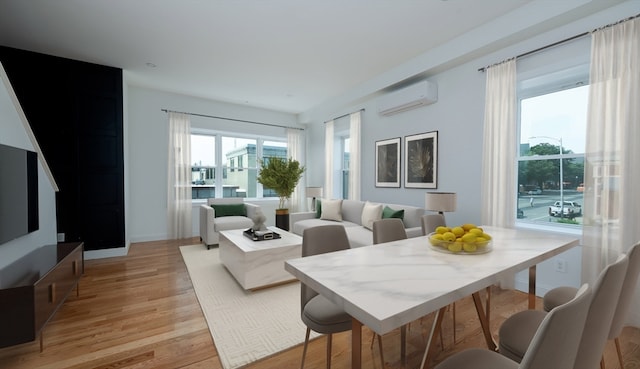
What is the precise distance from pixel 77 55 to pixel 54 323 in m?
3.39

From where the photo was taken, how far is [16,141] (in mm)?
2359

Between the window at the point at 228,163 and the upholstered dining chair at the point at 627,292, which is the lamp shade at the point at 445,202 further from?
the window at the point at 228,163

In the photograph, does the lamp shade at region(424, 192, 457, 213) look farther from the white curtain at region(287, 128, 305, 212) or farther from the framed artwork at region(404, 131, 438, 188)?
the white curtain at region(287, 128, 305, 212)

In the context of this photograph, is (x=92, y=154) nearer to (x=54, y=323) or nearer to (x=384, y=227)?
(x=54, y=323)

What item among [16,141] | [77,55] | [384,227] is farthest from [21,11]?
[384,227]

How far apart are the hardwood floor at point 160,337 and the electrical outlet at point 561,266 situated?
46 centimetres

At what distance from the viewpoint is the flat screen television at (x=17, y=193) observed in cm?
203

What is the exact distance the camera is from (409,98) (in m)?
3.82

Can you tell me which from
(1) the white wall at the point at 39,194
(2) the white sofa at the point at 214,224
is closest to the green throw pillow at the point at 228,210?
(2) the white sofa at the point at 214,224

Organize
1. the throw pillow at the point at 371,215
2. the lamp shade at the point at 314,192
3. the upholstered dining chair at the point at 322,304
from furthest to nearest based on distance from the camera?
the lamp shade at the point at 314,192, the throw pillow at the point at 371,215, the upholstered dining chair at the point at 322,304

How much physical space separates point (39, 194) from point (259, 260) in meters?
2.29

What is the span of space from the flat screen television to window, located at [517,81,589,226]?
15.9 ft

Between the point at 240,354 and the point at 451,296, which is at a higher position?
the point at 451,296

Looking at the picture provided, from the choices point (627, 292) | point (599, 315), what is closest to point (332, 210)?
point (627, 292)
